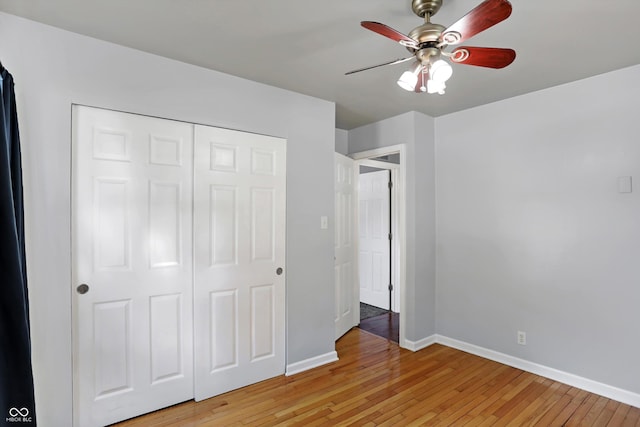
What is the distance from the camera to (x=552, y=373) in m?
2.86

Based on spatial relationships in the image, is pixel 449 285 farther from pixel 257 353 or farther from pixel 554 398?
pixel 257 353

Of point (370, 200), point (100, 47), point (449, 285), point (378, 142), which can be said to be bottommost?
point (449, 285)

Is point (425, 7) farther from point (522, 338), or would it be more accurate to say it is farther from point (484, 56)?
point (522, 338)

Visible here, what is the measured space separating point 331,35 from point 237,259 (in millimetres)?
1733

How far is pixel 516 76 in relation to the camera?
8.66 ft

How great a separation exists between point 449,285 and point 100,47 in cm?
362

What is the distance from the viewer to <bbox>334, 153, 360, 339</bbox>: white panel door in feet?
12.2

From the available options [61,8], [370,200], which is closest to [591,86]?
[370,200]

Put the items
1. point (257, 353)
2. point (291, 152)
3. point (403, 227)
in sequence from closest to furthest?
point (257, 353) → point (291, 152) → point (403, 227)

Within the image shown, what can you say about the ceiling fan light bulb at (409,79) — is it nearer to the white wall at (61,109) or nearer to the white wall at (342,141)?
the white wall at (61,109)

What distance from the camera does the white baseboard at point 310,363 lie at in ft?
9.60

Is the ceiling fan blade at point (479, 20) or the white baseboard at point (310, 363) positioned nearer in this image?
the ceiling fan blade at point (479, 20)

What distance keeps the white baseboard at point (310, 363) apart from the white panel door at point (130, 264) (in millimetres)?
831

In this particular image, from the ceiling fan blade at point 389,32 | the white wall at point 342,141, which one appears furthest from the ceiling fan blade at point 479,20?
the white wall at point 342,141
